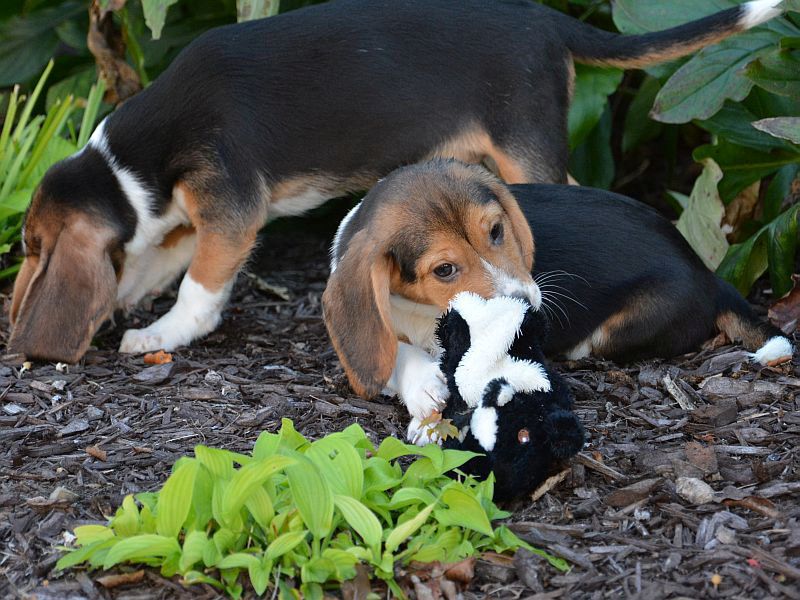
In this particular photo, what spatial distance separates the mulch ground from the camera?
9.37 feet

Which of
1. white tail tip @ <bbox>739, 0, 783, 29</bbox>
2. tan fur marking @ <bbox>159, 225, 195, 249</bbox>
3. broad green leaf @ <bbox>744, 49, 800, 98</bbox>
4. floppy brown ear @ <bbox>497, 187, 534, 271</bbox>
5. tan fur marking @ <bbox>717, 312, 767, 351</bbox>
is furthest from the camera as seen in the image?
tan fur marking @ <bbox>159, 225, 195, 249</bbox>

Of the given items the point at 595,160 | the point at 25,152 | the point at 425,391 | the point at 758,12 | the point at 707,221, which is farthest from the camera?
the point at 595,160

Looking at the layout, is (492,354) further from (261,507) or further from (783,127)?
(783,127)

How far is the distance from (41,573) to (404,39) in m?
3.10

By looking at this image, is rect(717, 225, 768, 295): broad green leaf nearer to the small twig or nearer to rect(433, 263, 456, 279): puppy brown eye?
rect(433, 263, 456, 279): puppy brown eye

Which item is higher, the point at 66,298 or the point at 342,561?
the point at 342,561

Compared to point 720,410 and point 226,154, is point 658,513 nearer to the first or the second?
point 720,410

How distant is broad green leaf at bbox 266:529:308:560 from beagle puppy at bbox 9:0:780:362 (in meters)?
2.49

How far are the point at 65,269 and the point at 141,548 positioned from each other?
239 centimetres

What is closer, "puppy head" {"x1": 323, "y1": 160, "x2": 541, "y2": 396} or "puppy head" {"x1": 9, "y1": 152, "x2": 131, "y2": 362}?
"puppy head" {"x1": 323, "y1": 160, "x2": 541, "y2": 396}

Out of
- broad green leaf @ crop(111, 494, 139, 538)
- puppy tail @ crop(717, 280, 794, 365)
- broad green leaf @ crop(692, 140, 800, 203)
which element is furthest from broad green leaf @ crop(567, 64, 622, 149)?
broad green leaf @ crop(111, 494, 139, 538)

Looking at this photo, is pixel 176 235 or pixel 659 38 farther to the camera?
pixel 176 235

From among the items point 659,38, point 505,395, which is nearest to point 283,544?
point 505,395

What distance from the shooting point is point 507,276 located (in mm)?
3777
